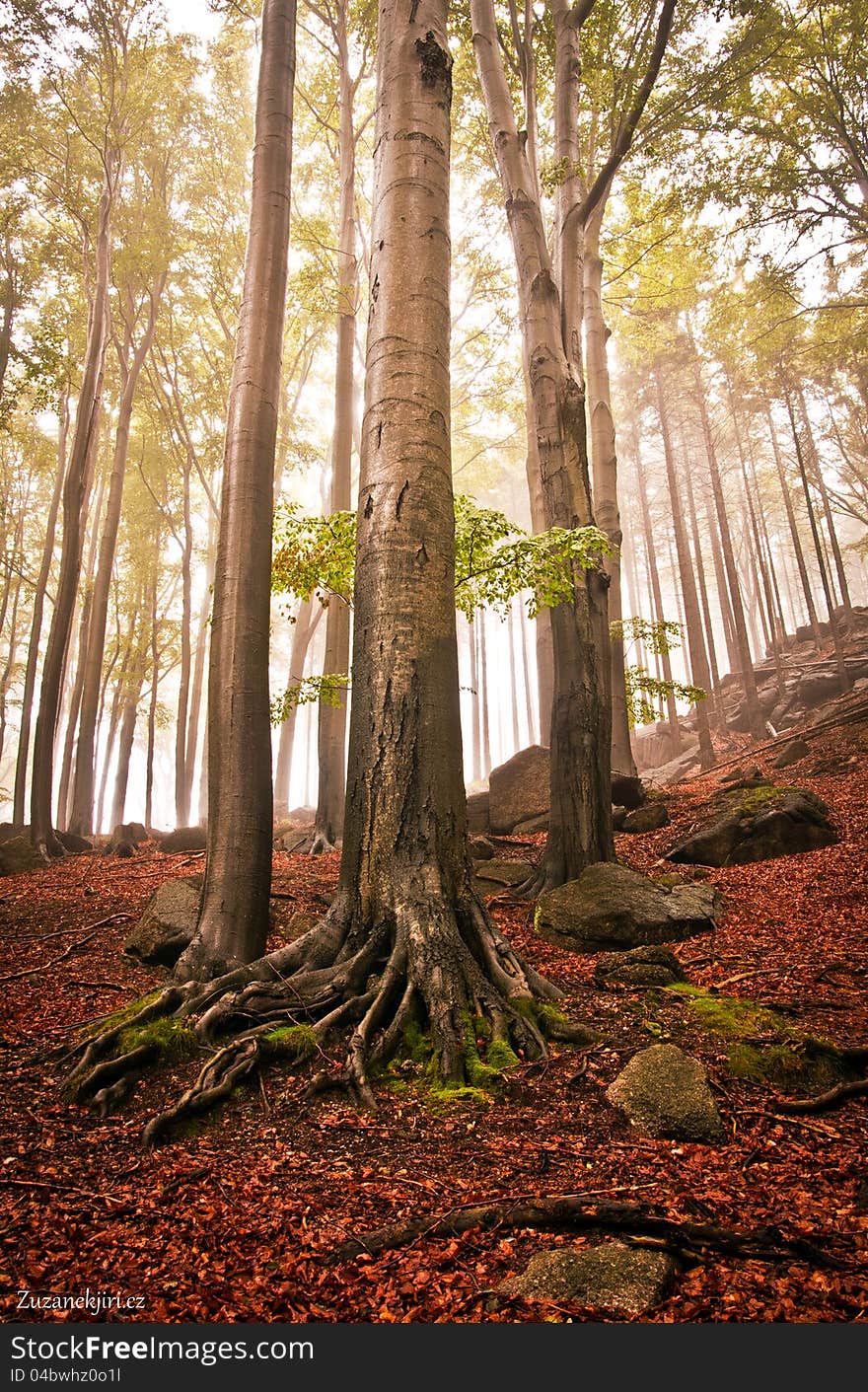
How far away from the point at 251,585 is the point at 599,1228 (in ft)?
14.3

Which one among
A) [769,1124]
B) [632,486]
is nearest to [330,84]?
[769,1124]

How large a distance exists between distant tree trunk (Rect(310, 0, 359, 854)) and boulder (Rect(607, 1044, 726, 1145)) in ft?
24.2

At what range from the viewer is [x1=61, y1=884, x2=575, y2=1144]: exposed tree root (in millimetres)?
3068

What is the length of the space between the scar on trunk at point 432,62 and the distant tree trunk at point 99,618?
477 inches

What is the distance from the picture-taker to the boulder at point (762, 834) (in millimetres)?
7590

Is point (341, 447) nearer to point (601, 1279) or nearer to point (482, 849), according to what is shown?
point (482, 849)

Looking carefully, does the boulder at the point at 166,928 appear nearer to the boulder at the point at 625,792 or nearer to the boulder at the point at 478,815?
the boulder at the point at 478,815

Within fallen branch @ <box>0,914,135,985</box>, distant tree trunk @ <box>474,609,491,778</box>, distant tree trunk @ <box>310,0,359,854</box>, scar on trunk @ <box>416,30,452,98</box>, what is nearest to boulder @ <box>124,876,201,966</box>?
fallen branch @ <box>0,914,135,985</box>

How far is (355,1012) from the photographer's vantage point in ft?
11.0

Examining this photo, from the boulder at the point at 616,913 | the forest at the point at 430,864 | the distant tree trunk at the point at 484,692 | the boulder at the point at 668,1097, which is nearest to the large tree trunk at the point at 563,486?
the forest at the point at 430,864

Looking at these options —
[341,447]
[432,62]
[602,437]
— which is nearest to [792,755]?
[602,437]

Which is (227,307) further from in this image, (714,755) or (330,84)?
(714,755)

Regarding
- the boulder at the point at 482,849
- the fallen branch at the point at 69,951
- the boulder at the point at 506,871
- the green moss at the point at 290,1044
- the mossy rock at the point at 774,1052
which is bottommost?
the mossy rock at the point at 774,1052

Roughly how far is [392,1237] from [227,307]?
19.8 meters
